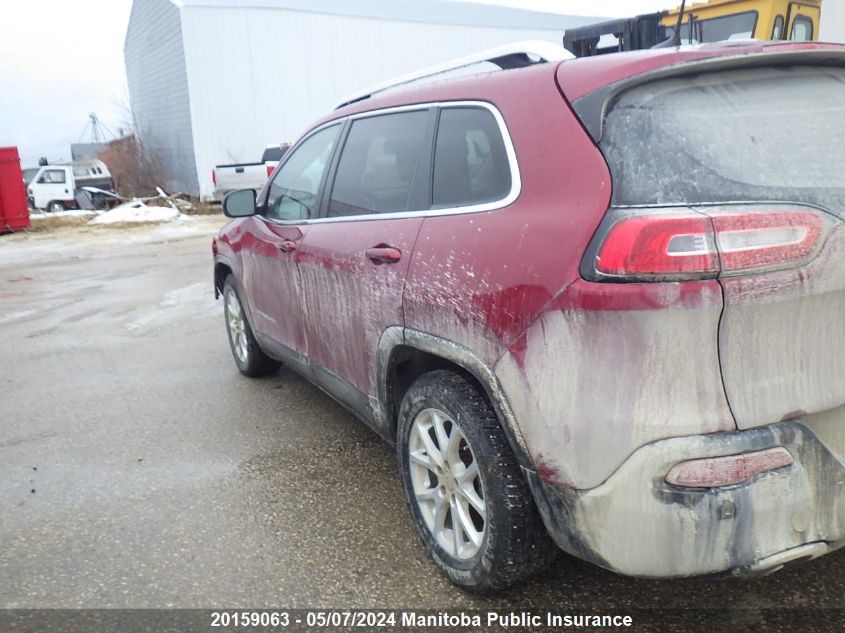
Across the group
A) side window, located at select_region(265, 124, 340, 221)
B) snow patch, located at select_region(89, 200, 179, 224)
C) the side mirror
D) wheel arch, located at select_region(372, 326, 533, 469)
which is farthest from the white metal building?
wheel arch, located at select_region(372, 326, 533, 469)

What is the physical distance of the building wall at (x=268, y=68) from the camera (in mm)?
25141

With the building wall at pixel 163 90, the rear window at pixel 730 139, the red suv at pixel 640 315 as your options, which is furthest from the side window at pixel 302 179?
the building wall at pixel 163 90

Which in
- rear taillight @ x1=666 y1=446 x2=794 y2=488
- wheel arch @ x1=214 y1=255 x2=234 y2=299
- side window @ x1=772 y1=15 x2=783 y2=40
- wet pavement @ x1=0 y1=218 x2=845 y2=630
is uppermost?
side window @ x1=772 y1=15 x2=783 y2=40

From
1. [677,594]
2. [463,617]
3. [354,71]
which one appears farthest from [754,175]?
[354,71]

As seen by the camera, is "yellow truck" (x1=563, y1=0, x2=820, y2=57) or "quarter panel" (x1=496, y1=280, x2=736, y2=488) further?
"yellow truck" (x1=563, y1=0, x2=820, y2=57)

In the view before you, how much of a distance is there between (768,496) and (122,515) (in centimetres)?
273

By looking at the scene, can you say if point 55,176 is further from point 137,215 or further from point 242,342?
point 242,342

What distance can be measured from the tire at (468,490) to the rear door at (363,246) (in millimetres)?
370

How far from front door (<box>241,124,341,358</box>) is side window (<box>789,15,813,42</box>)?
7129mm

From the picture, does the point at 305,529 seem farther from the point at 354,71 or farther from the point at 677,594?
the point at 354,71

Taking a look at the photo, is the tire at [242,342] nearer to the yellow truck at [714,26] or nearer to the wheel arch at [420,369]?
the wheel arch at [420,369]

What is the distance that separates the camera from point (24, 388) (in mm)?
5480

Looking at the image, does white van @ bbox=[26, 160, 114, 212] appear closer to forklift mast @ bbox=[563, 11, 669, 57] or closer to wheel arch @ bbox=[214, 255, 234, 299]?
forklift mast @ bbox=[563, 11, 669, 57]

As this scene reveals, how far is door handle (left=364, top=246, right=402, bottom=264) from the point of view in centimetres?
280
